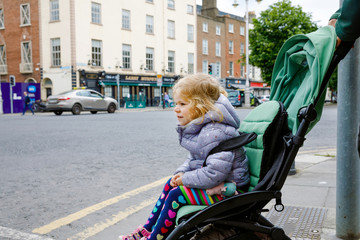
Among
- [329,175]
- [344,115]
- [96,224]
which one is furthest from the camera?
[329,175]

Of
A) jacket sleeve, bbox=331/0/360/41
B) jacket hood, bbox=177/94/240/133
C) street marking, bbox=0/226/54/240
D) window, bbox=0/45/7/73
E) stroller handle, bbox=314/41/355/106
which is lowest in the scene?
street marking, bbox=0/226/54/240

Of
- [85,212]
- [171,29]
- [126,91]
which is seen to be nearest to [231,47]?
[171,29]

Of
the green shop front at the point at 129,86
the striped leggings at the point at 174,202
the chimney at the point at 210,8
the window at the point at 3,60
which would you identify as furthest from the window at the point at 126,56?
the striped leggings at the point at 174,202

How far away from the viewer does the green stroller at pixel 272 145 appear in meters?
1.83

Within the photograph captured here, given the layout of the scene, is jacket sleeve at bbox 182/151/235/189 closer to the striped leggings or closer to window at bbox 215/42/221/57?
the striped leggings

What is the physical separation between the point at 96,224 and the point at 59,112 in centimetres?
1936

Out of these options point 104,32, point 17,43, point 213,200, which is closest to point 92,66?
point 104,32

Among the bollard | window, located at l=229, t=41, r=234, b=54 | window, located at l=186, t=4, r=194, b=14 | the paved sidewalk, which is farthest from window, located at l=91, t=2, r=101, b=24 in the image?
the bollard

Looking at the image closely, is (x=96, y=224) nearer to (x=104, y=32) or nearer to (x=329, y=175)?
(x=329, y=175)

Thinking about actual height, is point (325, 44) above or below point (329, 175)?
above

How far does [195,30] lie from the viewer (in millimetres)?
40312

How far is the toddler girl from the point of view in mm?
1994

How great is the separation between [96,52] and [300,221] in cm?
2970

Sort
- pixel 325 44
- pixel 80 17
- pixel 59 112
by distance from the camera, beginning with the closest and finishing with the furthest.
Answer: pixel 325 44, pixel 59 112, pixel 80 17
